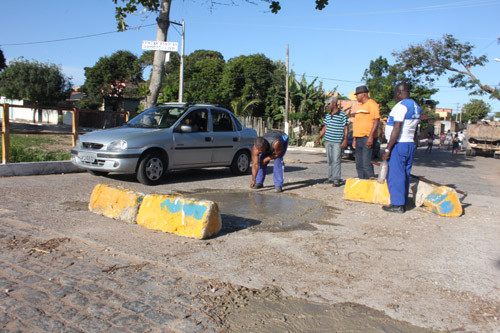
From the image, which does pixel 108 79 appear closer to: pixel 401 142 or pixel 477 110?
pixel 401 142

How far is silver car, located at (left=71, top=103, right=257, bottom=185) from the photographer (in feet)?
25.8

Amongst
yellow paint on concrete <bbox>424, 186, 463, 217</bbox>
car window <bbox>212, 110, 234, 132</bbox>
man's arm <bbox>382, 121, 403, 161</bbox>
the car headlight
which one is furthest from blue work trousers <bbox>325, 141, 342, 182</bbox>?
the car headlight

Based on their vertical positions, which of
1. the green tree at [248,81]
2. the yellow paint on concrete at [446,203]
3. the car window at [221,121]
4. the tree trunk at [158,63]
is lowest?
the yellow paint on concrete at [446,203]

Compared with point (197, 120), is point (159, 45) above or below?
above

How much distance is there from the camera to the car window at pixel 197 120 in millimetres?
8967

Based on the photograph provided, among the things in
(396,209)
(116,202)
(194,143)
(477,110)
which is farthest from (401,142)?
(477,110)

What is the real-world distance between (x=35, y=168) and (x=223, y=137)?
4.21m

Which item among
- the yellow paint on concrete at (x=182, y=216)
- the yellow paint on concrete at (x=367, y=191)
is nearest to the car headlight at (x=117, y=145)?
the yellow paint on concrete at (x=182, y=216)

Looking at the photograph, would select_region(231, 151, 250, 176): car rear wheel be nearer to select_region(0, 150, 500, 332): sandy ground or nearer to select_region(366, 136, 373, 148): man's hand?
select_region(0, 150, 500, 332): sandy ground

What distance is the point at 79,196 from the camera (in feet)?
22.3

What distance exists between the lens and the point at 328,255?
425 cm

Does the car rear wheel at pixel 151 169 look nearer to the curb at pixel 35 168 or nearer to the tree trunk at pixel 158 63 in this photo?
the curb at pixel 35 168

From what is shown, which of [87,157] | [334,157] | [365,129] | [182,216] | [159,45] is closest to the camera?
[182,216]

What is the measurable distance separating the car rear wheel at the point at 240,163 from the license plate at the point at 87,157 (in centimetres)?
334
